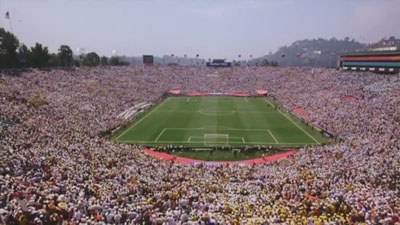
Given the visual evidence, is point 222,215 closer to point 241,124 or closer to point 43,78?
point 241,124

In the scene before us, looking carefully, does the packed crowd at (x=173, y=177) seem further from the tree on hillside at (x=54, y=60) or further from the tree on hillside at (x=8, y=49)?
the tree on hillside at (x=54, y=60)

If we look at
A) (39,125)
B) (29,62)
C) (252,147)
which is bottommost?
(252,147)

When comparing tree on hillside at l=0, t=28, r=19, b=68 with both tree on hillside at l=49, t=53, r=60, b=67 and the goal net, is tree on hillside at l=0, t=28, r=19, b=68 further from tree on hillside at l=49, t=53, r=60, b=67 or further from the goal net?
the goal net

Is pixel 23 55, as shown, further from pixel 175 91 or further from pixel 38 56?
pixel 175 91

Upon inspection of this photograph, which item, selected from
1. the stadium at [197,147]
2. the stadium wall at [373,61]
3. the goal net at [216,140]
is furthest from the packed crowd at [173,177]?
the stadium wall at [373,61]

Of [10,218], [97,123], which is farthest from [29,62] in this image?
[10,218]
